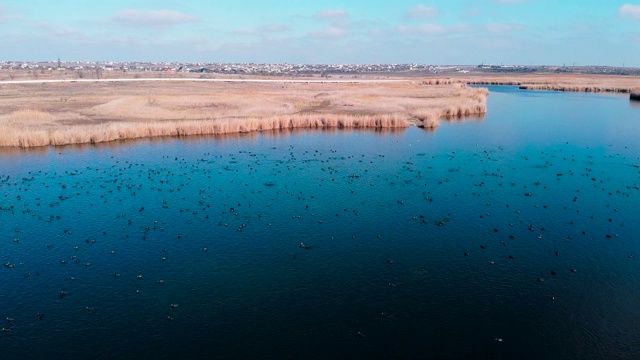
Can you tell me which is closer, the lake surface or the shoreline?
the lake surface

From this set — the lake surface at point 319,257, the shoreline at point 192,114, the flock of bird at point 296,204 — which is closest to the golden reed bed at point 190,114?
the shoreline at point 192,114

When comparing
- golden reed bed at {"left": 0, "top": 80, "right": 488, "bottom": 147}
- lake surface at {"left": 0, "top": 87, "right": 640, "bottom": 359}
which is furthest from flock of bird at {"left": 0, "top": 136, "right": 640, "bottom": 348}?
golden reed bed at {"left": 0, "top": 80, "right": 488, "bottom": 147}

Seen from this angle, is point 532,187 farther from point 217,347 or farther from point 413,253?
point 217,347

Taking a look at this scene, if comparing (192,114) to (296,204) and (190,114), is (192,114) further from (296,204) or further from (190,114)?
(296,204)

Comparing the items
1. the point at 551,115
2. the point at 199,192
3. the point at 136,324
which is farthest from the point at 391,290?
the point at 551,115

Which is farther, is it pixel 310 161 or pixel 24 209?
pixel 310 161

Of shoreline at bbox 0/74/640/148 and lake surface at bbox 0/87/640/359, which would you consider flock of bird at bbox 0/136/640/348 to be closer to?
lake surface at bbox 0/87/640/359

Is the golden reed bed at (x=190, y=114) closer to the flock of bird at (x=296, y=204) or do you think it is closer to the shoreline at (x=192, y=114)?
the shoreline at (x=192, y=114)
